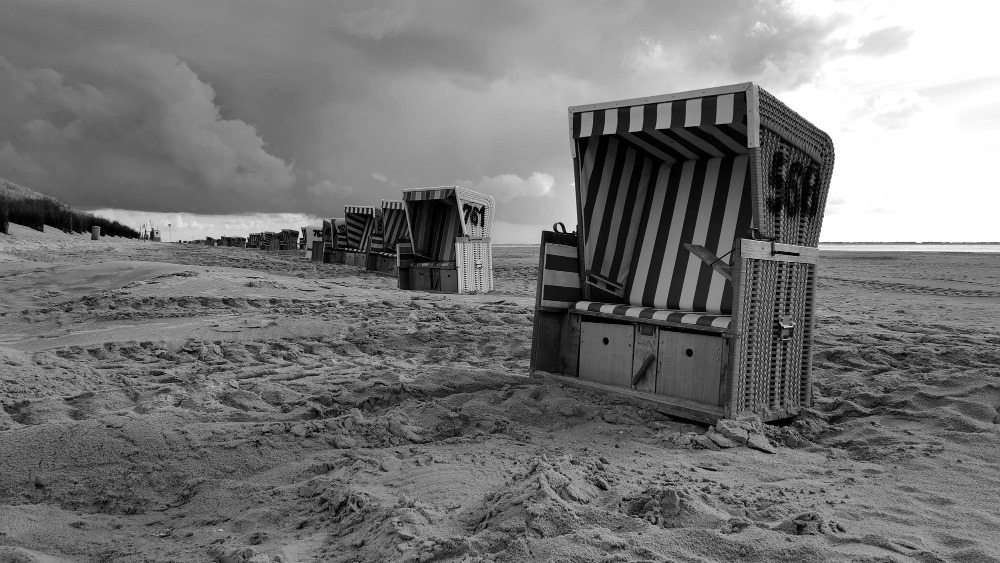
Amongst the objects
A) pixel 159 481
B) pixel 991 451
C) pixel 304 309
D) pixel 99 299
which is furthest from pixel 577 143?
pixel 99 299

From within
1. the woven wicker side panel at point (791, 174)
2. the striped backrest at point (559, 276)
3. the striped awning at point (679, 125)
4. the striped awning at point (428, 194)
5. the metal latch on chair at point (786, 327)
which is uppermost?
the striped awning at point (428, 194)

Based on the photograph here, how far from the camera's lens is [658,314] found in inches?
177

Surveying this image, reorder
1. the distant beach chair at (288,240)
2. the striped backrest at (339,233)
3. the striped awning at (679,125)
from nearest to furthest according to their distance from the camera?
the striped awning at (679,125) → the striped backrest at (339,233) → the distant beach chair at (288,240)

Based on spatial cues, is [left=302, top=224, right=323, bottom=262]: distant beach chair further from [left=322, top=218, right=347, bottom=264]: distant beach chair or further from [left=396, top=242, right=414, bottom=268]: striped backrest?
[left=396, top=242, right=414, bottom=268]: striped backrest

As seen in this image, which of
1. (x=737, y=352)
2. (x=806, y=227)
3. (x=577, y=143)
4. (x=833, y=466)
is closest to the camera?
(x=833, y=466)

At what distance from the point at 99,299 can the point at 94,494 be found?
6290 mm

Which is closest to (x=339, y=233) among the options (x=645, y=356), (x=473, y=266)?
(x=473, y=266)

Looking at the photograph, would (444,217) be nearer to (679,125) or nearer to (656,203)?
(656,203)

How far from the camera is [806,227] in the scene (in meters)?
4.57

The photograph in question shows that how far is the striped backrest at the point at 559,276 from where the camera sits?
5.08 meters

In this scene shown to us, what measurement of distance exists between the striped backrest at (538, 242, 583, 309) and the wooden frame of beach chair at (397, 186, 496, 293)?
710 cm

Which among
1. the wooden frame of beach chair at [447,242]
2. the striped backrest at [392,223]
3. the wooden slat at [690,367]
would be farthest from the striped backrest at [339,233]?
the wooden slat at [690,367]

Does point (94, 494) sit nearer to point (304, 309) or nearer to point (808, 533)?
point (808, 533)

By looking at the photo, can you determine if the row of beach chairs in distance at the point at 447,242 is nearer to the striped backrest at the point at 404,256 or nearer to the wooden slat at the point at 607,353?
the striped backrest at the point at 404,256
